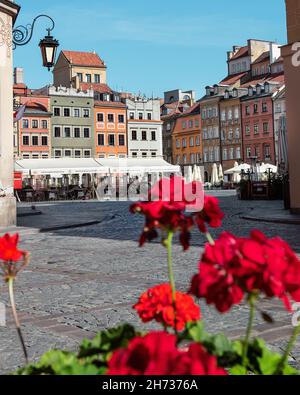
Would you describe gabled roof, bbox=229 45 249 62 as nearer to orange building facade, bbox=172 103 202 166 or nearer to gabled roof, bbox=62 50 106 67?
orange building facade, bbox=172 103 202 166

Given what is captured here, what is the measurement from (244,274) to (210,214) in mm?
487

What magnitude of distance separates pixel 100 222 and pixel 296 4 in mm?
8640

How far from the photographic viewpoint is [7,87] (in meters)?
16.0

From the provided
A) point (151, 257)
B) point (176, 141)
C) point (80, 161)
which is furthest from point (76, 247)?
point (176, 141)

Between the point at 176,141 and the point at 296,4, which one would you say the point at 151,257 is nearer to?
the point at 296,4

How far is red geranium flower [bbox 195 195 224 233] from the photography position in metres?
1.88

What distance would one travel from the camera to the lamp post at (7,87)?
15688mm

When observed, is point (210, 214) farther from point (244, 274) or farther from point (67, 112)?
point (67, 112)

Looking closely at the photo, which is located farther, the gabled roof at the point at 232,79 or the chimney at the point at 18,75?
the gabled roof at the point at 232,79

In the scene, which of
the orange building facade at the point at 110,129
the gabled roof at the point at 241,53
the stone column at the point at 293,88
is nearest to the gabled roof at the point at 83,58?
the orange building facade at the point at 110,129

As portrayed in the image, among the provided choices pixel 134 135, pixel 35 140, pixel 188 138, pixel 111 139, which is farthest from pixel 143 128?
pixel 35 140

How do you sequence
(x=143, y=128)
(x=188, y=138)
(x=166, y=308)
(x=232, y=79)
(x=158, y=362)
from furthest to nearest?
(x=188, y=138) < (x=232, y=79) < (x=143, y=128) < (x=166, y=308) < (x=158, y=362)

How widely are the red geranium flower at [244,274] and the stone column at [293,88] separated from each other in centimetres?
1593

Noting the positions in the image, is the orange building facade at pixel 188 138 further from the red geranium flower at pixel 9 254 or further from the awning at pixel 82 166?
the red geranium flower at pixel 9 254
